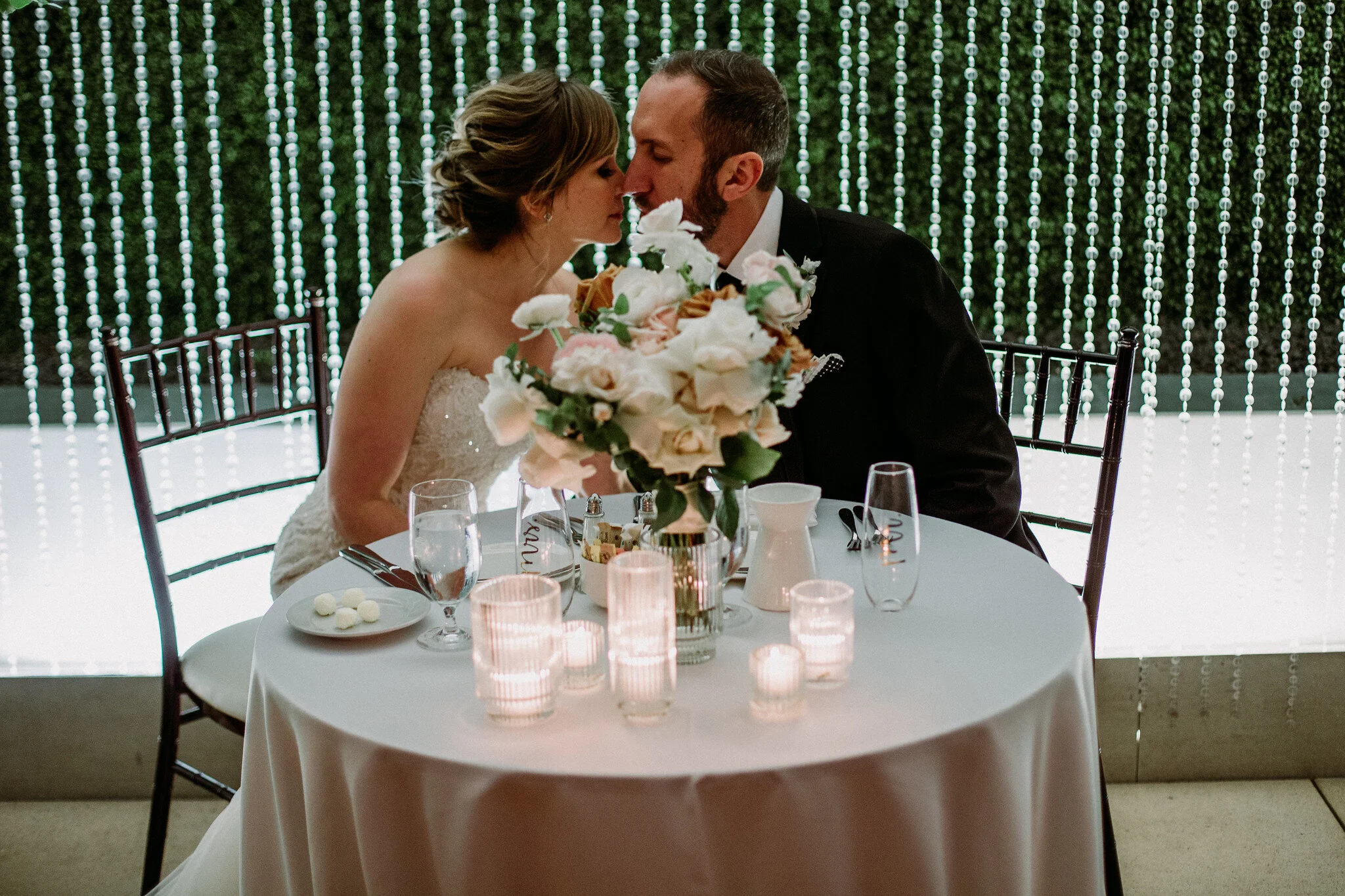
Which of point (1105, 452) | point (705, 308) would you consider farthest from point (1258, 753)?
point (705, 308)

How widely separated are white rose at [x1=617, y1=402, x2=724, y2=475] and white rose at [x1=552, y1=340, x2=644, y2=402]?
3 cm

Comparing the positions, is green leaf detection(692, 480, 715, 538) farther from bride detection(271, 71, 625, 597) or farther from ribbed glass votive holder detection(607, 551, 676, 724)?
bride detection(271, 71, 625, 597)

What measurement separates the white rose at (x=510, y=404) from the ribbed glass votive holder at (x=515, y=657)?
0.16 m

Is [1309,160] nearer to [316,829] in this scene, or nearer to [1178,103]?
[1178,103]

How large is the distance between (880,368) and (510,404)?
3.83 feet

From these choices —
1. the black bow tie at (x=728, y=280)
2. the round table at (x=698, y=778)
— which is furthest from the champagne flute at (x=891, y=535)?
the black bow tie at (x=728, y=280)

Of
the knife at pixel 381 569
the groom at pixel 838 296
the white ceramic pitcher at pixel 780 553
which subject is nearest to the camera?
the white ceramic pitcher at pixel 780 553

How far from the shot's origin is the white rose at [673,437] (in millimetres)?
1181

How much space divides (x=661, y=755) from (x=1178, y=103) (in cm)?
466

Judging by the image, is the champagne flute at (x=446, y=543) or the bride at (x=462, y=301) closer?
the champagne flute at (x=446, y=543)

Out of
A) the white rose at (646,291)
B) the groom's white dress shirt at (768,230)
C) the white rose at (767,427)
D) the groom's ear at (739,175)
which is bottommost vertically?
the white rose at (767,427)

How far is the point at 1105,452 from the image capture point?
208 centimetres

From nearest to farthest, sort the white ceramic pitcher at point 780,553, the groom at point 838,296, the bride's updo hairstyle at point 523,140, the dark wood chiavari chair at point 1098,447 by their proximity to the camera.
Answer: the white ceramic pitcher at point 780,553, the dark wood chiavari chair at point 1098,447, the groom at point 838,296, the bride's updo hairstyle at point 523,140

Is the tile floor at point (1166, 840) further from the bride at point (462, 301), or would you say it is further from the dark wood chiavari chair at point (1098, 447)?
the bride at point (462, 301)
